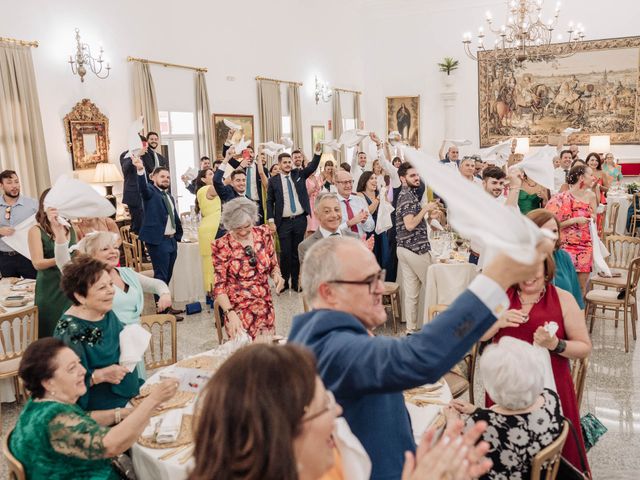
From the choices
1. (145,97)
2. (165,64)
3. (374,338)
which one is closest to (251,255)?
(374,338)

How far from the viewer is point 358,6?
56.4 ft

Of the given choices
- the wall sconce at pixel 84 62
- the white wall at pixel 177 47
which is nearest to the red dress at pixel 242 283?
the white wall at pixel 177 47

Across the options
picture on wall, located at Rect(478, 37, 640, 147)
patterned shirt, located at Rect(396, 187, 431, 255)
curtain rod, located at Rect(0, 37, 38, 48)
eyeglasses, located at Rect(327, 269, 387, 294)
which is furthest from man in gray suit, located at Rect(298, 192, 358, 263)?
picture on wall, located at Rect(478, 37, 640, 147)

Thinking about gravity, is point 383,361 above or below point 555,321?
above

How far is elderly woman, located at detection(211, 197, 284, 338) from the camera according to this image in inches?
158

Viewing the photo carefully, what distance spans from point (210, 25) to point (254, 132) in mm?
2484

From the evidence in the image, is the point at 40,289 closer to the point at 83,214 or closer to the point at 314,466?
the point at 83,214

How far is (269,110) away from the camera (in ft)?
43.0

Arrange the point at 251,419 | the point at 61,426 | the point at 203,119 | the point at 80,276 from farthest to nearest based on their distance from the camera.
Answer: the point at 203,119 → the point at 80,276 → the point at 61,426 → the point at 251,419

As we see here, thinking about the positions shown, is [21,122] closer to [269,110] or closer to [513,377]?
[269,110]

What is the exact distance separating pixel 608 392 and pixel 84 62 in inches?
333

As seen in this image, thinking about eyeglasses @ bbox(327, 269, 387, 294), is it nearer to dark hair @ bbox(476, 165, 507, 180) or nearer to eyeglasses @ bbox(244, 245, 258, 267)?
eyeglasses @ bbox(244, 245, 258, 267)

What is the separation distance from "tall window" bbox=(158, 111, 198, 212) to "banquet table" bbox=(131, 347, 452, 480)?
8.81m

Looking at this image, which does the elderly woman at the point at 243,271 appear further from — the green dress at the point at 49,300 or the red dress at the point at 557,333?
the red dress at the point at 557,333
